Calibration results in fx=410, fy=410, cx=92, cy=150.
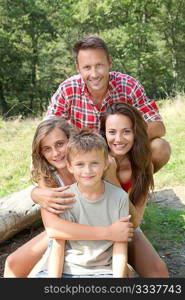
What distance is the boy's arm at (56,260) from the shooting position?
7.03 ft

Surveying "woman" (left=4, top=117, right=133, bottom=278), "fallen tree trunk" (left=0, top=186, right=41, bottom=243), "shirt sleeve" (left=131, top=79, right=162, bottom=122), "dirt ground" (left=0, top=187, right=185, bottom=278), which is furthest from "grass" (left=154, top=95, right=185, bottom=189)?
"woman" (left=4, top=117, right=133, bottom=278)

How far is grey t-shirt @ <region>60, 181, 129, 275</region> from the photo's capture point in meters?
2.18

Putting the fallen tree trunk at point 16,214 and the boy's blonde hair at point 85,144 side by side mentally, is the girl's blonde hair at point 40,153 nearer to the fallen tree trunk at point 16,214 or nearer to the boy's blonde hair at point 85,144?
the boy's blonde hair at point 85,144

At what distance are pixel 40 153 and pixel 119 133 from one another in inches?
20.6

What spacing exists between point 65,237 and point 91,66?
4.77 ft

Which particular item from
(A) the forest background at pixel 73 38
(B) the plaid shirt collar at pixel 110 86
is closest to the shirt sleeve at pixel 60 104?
(B) the plaid shirt collar at pixel 110 86

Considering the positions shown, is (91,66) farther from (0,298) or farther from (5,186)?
(5,186)

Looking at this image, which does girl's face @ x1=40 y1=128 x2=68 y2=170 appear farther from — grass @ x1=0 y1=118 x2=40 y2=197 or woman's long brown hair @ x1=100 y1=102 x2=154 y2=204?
grass @ x1=0 y1=118 x2=40 y2=197

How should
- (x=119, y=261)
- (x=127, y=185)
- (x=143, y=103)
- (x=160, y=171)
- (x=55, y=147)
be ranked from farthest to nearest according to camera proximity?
(x=160, y=171)
(x=143, y=103)
(x=127, y=185)
(x=55, y=147)
(x=119, y=261)

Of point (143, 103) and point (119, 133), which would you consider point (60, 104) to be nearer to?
point (143, 103)

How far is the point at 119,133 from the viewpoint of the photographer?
2637 millimetres

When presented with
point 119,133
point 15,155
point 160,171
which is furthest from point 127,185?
point 15,155

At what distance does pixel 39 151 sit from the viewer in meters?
2.61

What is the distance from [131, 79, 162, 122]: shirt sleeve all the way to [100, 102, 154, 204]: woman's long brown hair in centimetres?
72
